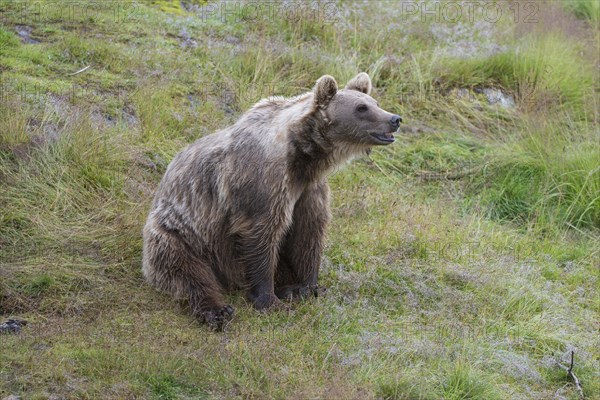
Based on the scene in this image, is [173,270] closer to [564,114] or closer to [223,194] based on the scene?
[223,194]

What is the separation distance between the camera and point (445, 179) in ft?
32.0

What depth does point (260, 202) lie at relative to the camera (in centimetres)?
661

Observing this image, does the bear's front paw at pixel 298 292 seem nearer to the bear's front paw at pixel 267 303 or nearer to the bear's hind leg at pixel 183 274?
the bear's front paw at pixel 267 303

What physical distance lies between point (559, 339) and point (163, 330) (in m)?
2.85

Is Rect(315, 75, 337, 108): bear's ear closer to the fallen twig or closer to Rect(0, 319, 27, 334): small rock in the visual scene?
the fallen twig

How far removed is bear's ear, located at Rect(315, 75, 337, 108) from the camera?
21.9 ft

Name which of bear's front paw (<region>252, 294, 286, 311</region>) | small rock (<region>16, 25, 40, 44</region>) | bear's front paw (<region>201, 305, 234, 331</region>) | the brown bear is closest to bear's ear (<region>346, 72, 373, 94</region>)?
the brown bear

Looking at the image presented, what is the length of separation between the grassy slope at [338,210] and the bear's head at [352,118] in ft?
4.12

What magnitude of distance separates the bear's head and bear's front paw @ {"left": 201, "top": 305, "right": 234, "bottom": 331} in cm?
146

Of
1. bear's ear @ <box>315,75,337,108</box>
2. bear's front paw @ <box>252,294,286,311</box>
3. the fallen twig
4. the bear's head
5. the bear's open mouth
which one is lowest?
the fallen twig

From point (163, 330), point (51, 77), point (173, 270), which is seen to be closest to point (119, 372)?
point (163, 330)

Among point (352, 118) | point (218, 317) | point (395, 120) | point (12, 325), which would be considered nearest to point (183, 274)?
point (218, 317)

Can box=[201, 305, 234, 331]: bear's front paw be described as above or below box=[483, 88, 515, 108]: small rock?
below

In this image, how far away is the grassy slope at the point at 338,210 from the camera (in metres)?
5.77
